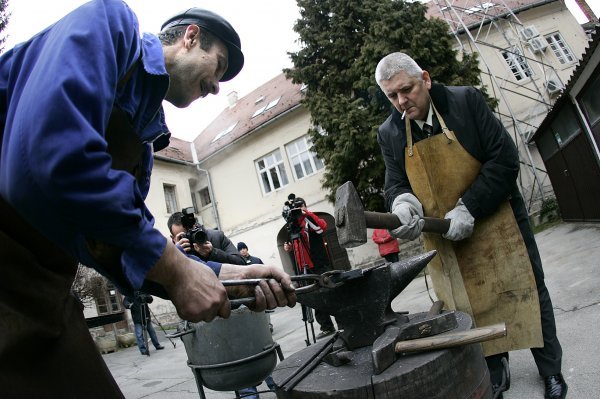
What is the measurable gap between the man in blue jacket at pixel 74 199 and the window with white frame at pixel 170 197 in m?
17.4

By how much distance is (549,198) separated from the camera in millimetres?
12750

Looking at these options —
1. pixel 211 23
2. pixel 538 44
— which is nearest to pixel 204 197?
pixel 538 44

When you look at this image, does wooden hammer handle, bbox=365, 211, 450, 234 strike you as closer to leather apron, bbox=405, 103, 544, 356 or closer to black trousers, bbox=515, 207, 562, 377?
leather apron, bbox=405, 103, 544, 356

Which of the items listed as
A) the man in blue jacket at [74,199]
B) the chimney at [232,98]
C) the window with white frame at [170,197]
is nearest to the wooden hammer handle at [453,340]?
the man in blue jacket at [74,199]

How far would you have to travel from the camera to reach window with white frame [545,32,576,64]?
50.7 ft

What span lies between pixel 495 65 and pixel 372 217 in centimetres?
1586

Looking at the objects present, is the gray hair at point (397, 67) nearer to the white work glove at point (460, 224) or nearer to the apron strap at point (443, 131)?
the apron strap at point (443, 131)

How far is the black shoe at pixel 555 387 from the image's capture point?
208cm

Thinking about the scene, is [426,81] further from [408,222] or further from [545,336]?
[545,336]

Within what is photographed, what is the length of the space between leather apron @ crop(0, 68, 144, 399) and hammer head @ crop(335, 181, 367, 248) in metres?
0.85

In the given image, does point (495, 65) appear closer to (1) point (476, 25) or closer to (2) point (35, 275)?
(1) point (476, 25)

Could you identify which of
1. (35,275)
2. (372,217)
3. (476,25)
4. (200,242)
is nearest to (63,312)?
(35,275)

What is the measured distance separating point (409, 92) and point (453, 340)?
4.92 feet

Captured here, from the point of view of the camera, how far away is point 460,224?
83.1 inches
